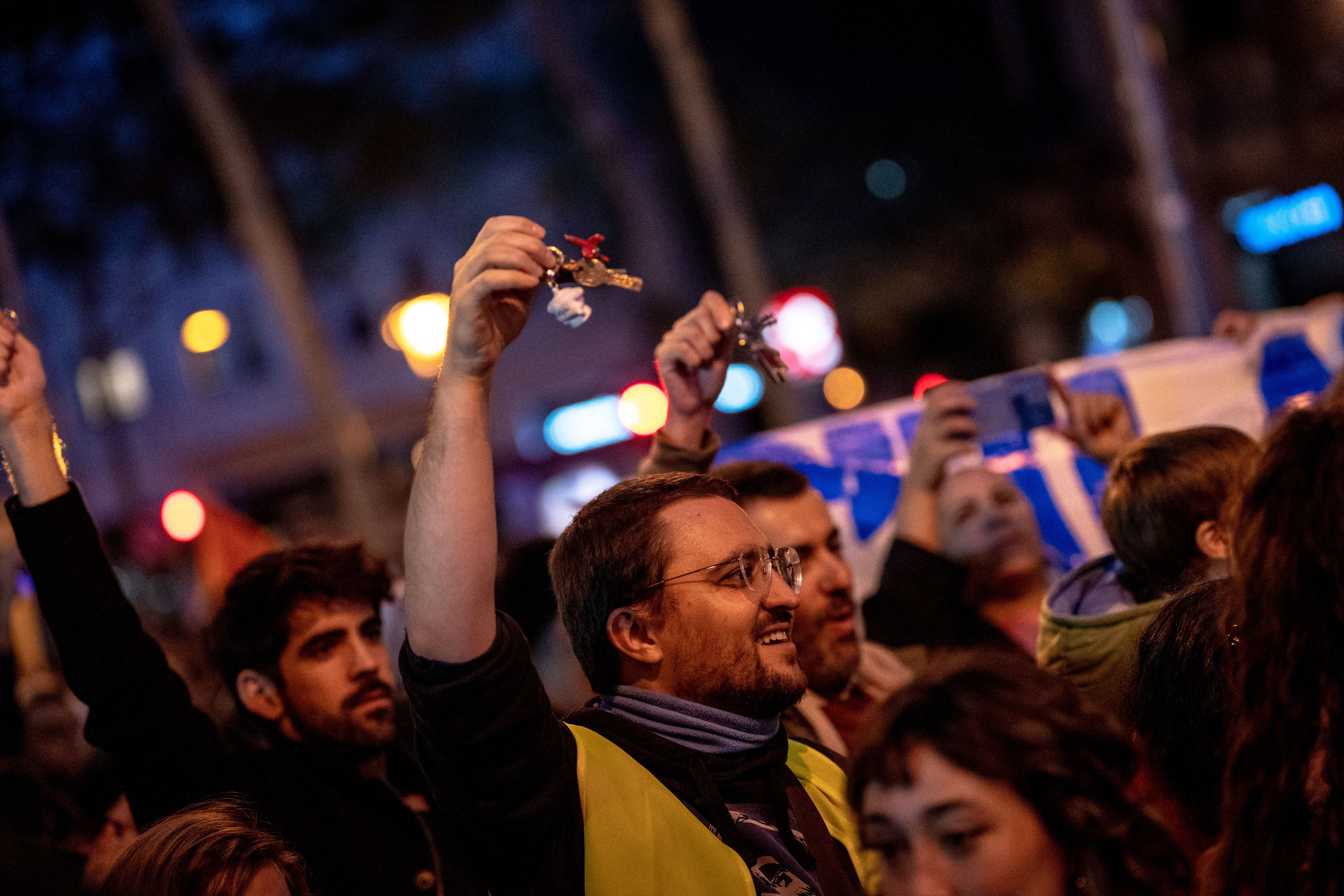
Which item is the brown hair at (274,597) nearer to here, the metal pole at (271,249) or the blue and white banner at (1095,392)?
the blue and white banner at (1095,392)

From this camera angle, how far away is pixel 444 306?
36.0 ft

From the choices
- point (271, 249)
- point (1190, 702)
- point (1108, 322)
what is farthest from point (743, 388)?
point (1190, 702)

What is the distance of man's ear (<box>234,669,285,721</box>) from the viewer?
3000 millimetres

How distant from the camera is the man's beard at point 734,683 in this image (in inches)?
88.4

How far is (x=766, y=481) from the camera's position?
3461 millimetres

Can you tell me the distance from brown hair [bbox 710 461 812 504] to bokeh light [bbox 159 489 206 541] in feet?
46.8

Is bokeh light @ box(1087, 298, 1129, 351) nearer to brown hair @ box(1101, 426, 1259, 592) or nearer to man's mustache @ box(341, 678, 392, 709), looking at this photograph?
brown hair @ box(1101, 426, 1259, 592)

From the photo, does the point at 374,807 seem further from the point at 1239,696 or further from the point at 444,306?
the point at 444,306

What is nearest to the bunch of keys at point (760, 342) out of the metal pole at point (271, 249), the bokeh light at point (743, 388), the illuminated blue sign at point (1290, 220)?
the metal pole at point (271, 249)

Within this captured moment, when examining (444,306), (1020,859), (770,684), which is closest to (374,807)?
(770,684)

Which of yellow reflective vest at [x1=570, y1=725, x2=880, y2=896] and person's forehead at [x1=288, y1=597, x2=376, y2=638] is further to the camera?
person's forehead at [x1=288, y1=597, x2=376, y2=638]

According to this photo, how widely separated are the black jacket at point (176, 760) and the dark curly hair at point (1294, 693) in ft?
4.96

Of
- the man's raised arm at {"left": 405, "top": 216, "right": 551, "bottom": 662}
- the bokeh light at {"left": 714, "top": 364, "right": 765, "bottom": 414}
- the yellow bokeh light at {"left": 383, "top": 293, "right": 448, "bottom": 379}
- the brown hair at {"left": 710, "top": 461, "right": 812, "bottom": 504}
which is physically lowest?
the bokeh light at {"left": 714, "top": 364, "right": 765, "bottom": 414}

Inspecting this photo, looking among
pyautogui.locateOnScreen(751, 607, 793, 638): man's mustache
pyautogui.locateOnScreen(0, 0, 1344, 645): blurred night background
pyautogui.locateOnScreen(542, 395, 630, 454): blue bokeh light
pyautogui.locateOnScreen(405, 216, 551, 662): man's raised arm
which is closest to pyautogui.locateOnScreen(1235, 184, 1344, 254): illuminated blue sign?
pyautogui.locateOnScreen(0, 0, 1344, 645): blurred night background
